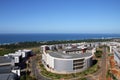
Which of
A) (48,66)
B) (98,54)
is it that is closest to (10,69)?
(48,66)

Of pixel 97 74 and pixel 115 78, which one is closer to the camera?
pixel 115 78

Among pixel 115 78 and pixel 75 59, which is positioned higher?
pixel 75 59

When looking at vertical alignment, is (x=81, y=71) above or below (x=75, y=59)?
below

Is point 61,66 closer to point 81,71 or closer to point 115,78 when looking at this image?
point 81,71

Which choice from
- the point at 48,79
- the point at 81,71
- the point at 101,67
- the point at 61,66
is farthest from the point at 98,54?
the point at 48,79

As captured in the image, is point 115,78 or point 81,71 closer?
point 115,78

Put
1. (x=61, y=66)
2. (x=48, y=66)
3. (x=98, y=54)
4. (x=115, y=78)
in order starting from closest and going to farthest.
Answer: (x=115, y=78), (x=61, y=66), (x=48, y=66), (x=98, y=54)

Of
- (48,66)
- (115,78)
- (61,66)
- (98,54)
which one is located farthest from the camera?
(98,54)

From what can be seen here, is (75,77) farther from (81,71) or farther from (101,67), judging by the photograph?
(101,67)
